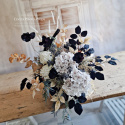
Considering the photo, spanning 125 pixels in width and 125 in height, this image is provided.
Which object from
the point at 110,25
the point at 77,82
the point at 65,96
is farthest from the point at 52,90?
the point at 110,25

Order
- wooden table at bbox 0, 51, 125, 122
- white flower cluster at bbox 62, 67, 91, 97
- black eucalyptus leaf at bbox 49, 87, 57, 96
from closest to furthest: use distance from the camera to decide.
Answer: white flower cluster at bbox 62, 67, 91, 97, black eucalyptus leaf at bbox 49, 87, 57, 96, wooden table at bbox 0, 51, 125, 122

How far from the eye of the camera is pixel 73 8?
191 centimetres

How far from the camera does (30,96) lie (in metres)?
1.32

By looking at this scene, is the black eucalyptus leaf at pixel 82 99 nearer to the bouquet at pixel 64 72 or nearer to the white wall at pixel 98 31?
the bouquet at pixel 64 72

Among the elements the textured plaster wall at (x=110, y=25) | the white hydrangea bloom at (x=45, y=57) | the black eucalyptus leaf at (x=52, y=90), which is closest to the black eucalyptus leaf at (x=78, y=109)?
the black eucalyptus leaf at (x=52, y=90)

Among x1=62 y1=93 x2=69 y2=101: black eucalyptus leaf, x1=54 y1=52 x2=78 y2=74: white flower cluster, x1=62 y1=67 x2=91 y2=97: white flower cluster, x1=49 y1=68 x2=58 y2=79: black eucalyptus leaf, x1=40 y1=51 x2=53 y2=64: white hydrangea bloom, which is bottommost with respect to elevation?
x1=62 y1=93 x2=69 y2=101: black eucalyptus leaf

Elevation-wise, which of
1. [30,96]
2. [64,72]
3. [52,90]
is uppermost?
[64,72]

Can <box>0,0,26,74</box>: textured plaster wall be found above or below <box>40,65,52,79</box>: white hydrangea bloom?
above

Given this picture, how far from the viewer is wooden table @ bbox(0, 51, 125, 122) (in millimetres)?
1131

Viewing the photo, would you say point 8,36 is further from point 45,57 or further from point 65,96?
point 65,96

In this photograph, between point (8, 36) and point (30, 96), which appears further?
point (8, 36)

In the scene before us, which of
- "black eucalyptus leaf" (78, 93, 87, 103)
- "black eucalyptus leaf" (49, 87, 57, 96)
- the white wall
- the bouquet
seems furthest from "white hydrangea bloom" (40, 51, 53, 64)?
the white wall

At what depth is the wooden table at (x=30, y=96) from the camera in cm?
113

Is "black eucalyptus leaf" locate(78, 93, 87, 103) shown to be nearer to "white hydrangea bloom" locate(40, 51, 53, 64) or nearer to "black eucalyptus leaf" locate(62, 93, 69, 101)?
"black eucalyptus leaf" locate(62, 93, 69, 101)
